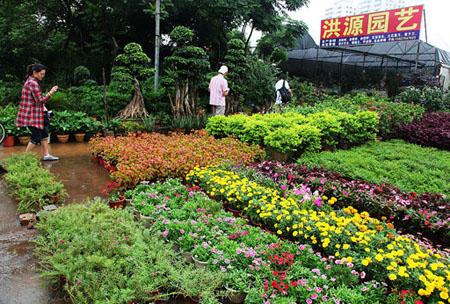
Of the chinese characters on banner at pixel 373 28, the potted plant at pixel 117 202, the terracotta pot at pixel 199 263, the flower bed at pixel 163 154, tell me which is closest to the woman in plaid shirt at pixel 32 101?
the flower bed at pixel 163 154

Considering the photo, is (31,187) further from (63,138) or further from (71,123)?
(71,123)

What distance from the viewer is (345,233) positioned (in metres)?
3.31

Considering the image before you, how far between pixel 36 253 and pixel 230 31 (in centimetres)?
1371

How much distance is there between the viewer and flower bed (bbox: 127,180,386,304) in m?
2.66

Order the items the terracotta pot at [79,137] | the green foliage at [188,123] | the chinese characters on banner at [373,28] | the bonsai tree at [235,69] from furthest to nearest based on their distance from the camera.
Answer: the chinese characters on banner at [373,28], the bonsai tree at [235,69], the green foliage at [188,123], the terracotta pot at [79,137]

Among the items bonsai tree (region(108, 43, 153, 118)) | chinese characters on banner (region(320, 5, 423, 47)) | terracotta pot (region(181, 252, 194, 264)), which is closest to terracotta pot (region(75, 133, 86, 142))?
bonsai tree (region(108, 43, 153, 118))

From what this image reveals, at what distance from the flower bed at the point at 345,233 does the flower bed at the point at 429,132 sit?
492 cm

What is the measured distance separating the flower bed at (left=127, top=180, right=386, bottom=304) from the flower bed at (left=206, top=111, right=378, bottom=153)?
287 cm

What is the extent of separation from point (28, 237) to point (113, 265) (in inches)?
61.4

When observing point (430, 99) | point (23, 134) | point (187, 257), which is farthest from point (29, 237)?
point (430, 99)

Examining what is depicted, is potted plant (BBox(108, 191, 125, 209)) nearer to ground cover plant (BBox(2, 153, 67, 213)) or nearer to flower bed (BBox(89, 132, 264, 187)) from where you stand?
flower bed (BBox(89, 132, 264, 187))

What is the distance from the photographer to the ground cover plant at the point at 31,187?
4484mm

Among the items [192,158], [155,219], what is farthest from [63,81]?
[155,219]

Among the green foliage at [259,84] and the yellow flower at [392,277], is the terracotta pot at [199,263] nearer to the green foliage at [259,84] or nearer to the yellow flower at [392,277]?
the yellow flower at [392,277]
